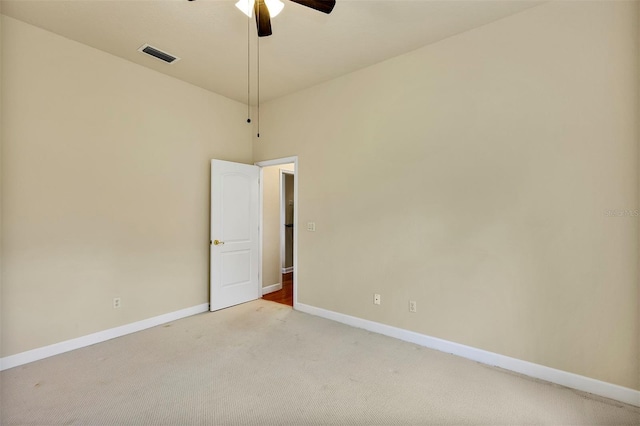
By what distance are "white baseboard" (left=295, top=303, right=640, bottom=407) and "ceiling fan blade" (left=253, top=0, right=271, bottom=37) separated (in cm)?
305

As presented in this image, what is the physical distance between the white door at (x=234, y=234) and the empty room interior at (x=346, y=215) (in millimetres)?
120

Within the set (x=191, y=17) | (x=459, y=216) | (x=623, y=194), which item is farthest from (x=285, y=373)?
(x=191, y=17)

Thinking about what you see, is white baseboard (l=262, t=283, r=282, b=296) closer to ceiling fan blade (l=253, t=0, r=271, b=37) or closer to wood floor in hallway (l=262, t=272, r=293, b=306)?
wood floor in hallway (l=262, t=272, r=293, b=306)

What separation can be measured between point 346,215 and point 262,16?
224cm

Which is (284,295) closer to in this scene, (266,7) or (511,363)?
(511,363)

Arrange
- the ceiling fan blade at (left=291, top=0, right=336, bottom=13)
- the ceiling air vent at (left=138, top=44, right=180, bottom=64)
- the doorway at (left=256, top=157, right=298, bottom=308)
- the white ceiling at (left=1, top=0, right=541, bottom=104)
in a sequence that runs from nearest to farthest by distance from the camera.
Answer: the ceiling fan blade at (left=291, top=0, right=336, bottom=13) → the white ceiling at (left=1, top=0, right=541, bottom=104) → the ceiling air vent at (left=138, top=44, right=180, bottom=64) → the doorway at (left=256, top=157, right=298, bottom=308)

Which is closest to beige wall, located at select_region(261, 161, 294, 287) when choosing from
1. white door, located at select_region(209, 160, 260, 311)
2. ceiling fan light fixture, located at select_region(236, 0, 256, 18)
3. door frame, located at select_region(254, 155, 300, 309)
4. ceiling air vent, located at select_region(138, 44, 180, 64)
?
door frame, located at select_region(254, 155, 300, 309)

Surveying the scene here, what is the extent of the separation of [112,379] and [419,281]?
288cm

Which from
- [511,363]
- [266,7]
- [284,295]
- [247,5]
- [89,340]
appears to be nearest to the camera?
[266,7]

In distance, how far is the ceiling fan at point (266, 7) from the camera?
1.84m

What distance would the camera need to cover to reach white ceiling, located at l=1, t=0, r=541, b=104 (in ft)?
7.89

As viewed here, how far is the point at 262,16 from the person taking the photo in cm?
198

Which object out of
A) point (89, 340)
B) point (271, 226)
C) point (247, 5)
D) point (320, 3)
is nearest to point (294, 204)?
point (271, 226)

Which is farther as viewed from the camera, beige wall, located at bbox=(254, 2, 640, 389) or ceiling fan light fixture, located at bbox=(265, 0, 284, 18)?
beige wall, located at bbox=(254, 2, 640, 389)
